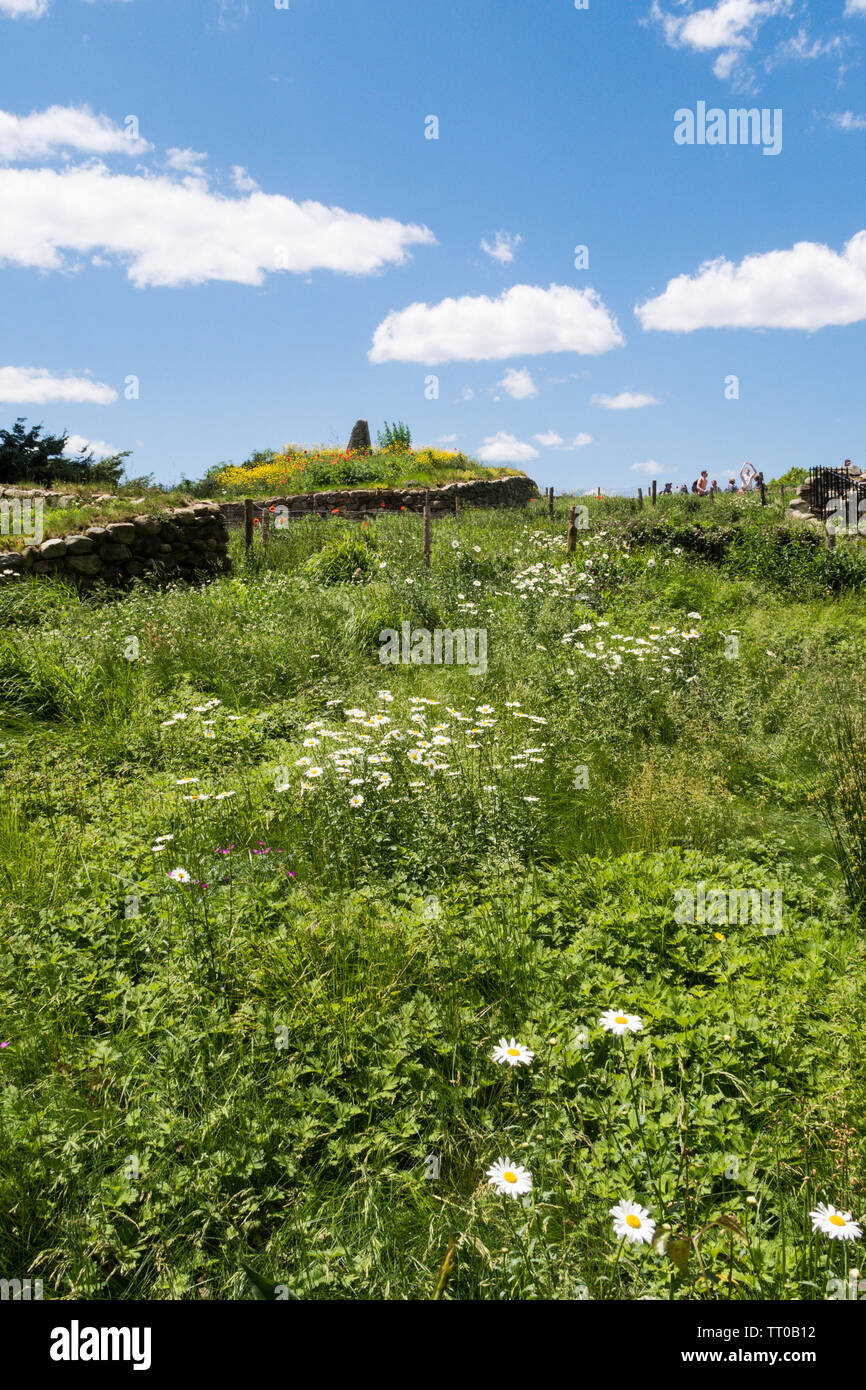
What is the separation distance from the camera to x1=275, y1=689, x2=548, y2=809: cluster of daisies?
15.5ft

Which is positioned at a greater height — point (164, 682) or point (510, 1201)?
point (164, 682)

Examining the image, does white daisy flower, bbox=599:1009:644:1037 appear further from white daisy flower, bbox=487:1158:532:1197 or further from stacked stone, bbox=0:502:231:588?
stacked stone, bbox=0:502:231:588

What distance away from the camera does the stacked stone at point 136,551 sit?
10016 mm

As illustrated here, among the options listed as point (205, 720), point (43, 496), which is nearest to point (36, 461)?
point (43, 496)

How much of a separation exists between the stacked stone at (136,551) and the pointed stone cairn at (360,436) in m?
16.9

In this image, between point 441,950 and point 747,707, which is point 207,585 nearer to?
point 747,707

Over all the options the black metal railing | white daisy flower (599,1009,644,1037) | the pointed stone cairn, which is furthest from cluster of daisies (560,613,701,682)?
the pointed stone cairn

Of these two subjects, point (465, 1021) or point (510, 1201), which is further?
point (465, 1021)

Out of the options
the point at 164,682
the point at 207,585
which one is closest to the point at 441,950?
the point at 164,682

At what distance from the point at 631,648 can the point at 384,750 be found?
373cm

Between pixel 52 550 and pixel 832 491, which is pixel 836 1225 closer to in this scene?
pixel 52 550

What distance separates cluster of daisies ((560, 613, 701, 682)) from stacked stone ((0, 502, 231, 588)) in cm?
615

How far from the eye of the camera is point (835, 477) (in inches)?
811
